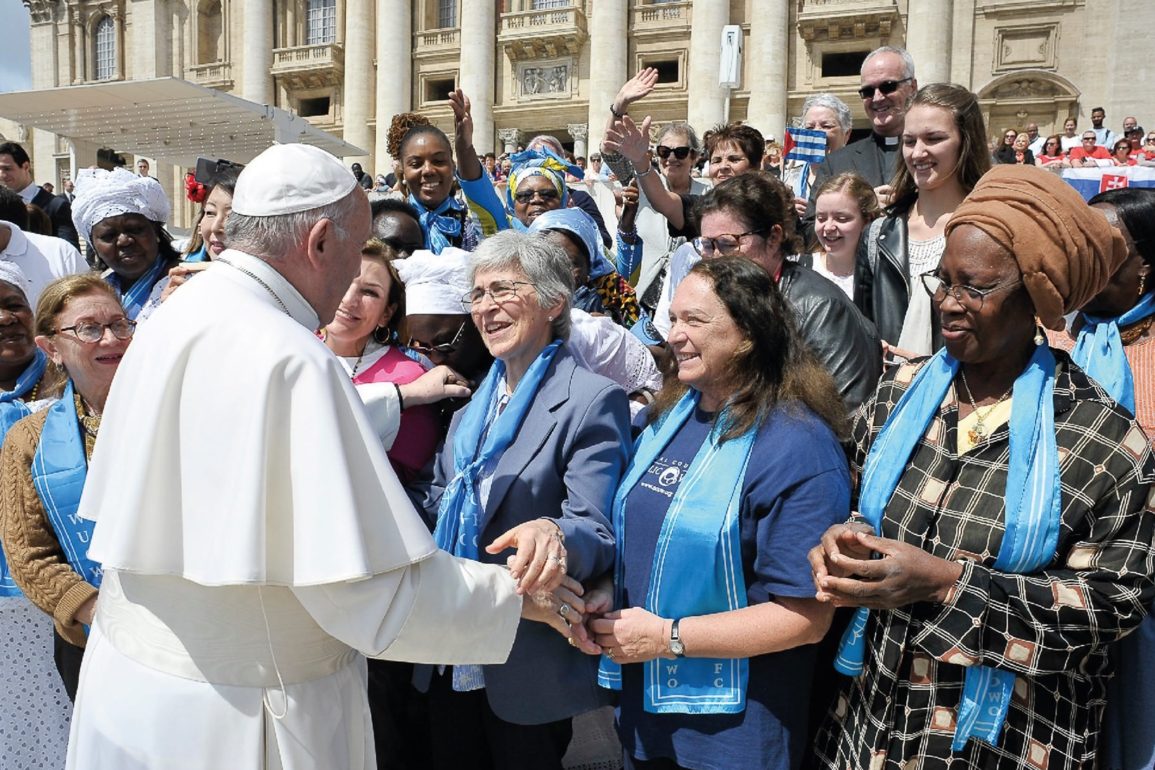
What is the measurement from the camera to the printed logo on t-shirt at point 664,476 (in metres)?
2.50

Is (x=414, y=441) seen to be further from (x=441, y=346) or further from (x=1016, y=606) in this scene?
(x=1016, y=606)

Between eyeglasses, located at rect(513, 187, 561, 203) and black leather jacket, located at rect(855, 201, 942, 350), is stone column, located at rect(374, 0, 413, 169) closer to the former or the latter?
eyeglasses, located at rect(513, 187, 561, 203)

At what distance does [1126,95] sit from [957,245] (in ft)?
92.6

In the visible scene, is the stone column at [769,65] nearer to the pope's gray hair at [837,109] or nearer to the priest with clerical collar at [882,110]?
the pope's gray hair at [837,109]

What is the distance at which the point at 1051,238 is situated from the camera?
2072 millimetres

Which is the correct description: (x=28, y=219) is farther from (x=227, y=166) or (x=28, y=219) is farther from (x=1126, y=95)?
(x=1126, y=95)

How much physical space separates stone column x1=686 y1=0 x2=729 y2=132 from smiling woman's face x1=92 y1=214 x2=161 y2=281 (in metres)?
25.1

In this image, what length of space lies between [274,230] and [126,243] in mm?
3128

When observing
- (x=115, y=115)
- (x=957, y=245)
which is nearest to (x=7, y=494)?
(x=957, y=245)

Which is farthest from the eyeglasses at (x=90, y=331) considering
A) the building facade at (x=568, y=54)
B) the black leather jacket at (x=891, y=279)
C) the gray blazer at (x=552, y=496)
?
the building facade at (x=568, y=54)

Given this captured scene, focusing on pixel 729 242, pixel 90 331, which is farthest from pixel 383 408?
pixel 729 242

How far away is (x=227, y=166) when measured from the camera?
4.79 meters

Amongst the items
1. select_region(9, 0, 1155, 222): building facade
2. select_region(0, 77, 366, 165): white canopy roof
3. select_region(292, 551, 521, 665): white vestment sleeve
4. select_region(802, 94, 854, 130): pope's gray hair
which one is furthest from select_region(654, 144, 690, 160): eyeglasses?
select_region(9, 0, 1155, 222): building facade

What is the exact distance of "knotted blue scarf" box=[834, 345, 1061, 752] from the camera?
2.01m
